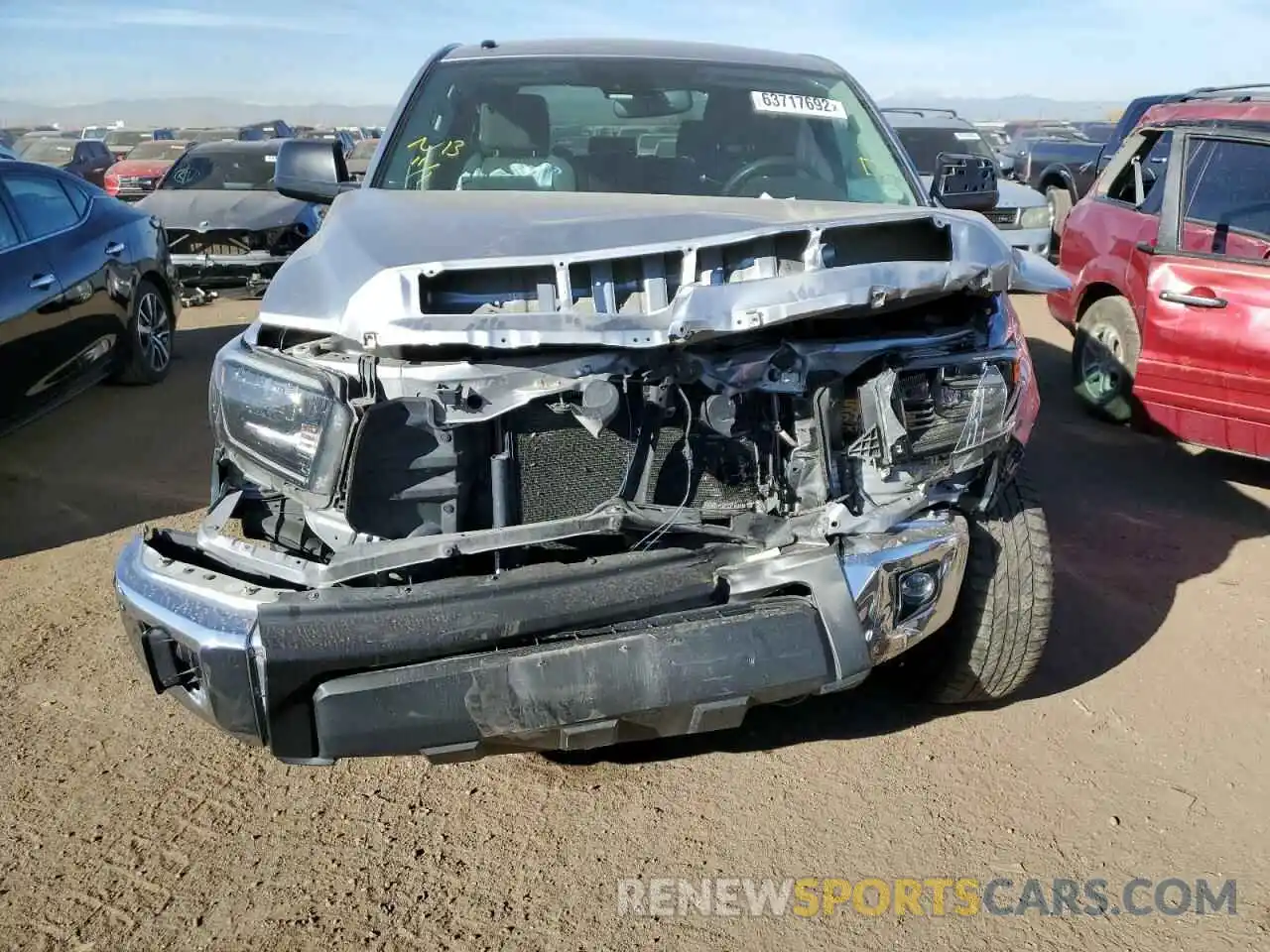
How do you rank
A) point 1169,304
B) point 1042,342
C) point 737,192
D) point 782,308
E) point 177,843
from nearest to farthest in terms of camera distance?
1. point 782,308
2. point 177,843
3. point 737,192
4. point 1169,304
5. point 1042,342

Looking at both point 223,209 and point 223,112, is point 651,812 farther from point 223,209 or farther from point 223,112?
point 223,112

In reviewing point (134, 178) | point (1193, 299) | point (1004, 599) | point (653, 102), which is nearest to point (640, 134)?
point (653, 102)

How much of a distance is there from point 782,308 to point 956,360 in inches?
21.8

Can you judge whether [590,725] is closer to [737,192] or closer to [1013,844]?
[1013,844]

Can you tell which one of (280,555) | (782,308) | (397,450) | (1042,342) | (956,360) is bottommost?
(1042,342)

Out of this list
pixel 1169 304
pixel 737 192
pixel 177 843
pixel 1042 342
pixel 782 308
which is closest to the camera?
pixel 782 308

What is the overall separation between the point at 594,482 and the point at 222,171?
31.1 feet

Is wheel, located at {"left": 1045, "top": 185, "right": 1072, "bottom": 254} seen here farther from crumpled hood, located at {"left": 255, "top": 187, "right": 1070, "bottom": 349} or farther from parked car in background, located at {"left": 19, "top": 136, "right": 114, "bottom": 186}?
parked car in background, located at {"left": 19, "top": 136, "right": 114, "bottom": 186}

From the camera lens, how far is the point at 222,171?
34.4ft

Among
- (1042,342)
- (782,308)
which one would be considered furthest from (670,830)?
(1042,342)

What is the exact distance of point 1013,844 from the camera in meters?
2.58

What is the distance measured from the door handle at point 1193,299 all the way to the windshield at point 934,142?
669 centimetres

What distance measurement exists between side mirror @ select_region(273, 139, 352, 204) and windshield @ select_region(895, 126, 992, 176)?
848 cm

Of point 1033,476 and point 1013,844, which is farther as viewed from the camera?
point 1033,476
